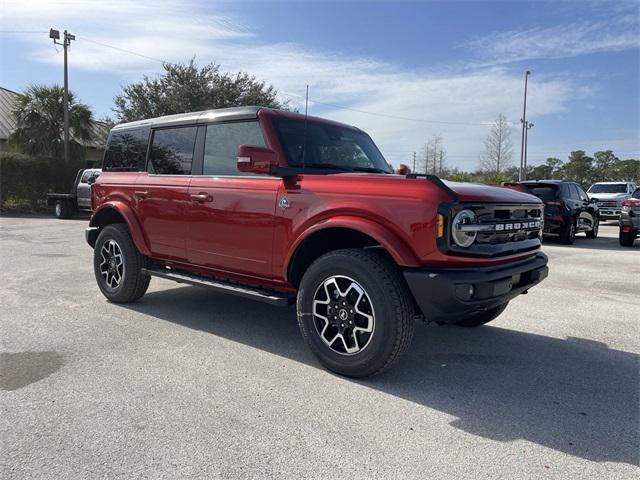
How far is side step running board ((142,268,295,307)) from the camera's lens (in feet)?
12.8

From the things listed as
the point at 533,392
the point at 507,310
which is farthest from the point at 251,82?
the point at 533,392

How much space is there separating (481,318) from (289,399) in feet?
7.45

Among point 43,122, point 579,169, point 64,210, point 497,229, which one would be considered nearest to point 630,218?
point 497,229

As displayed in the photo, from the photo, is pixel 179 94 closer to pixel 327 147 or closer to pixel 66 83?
pixel 66 83

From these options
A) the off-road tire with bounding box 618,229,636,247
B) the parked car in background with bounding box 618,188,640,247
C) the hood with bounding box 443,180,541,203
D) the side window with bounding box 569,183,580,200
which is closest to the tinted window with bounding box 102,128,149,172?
the hood with bounding box 443,180,541,203

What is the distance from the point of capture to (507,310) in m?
5.54

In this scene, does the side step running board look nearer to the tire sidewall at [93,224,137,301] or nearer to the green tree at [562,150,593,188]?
the tire sidewall at [93,224,137,301]

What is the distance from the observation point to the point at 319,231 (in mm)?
3639

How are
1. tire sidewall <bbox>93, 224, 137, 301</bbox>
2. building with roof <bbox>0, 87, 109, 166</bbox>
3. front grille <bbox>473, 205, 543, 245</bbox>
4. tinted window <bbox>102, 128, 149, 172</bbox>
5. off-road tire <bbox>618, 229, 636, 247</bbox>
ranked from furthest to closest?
building with roof <bbox>0, 87, 109, 166</bbox>, off-road tire <bbox>618, 229, 636, 247</bbox>, tinted window <bbox>102, 128, 149, 172</bbox>, tire sidewall <bbox>93, 224, 137, 301</bbox>, front grille <bbox>473, 205, 543, 245</bbox>

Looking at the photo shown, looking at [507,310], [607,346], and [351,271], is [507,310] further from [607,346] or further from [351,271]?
[351,271]

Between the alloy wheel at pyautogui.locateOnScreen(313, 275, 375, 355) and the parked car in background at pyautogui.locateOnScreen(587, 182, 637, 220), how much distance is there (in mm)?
18937

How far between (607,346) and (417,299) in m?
2.29

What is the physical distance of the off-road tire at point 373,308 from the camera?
10.6 feet

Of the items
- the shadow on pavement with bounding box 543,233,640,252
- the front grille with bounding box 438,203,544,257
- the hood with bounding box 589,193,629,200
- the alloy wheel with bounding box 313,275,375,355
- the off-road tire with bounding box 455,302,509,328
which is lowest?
the off-road tire with bounding box 455,302,509,328
